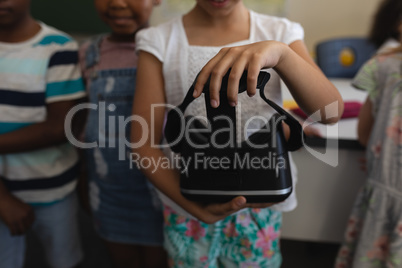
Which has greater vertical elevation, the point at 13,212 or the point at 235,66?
the point at 235,66

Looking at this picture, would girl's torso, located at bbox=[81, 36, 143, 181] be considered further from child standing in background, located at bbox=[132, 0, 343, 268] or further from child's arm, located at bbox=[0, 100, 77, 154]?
child standing in background, located at bbox=[132, 0, 343, 268]

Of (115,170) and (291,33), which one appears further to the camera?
(115,170)

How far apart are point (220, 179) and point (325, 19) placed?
1.90 m

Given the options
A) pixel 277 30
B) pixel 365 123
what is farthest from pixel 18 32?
pixel 365 123

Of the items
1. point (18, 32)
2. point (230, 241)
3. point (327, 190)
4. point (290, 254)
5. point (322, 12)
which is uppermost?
point (18, 32)

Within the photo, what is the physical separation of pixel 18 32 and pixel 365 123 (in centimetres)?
71

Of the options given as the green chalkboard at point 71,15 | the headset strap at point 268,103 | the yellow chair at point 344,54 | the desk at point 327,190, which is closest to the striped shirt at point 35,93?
the headset strap at point 268,103

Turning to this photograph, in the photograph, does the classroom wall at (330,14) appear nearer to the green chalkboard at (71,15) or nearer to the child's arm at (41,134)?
the green chalkboard at (71,15)

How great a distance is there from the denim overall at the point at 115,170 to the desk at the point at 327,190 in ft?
1.12

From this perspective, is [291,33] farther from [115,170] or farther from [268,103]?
[115,170]

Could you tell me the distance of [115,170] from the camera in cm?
70

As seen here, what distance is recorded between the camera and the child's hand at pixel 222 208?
38 centimetres

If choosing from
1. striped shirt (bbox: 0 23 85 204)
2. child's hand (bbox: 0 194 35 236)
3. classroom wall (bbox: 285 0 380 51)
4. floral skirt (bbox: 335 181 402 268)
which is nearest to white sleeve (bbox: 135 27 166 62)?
striped shirt (bbox: 0 23 85 204)

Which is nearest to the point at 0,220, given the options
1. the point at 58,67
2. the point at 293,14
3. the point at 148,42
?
the point at 58,67
